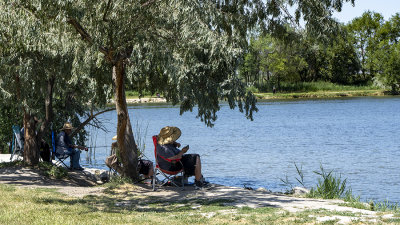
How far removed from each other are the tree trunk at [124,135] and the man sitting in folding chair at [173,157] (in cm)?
80

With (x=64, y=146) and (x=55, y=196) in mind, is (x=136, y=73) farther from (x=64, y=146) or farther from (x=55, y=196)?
(x=64, y=146)

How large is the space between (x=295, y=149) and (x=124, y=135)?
12298 millimetres

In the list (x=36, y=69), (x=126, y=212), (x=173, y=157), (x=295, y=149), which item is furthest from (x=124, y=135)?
(x=295, y=149)

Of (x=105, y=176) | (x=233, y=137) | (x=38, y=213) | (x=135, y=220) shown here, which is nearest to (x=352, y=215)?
(x=135, y=220)

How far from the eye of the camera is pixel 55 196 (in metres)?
8.62

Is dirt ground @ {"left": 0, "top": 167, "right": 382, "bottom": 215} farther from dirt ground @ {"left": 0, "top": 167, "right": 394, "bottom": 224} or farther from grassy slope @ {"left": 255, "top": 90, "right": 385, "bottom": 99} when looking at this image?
grassy slope @ {"left": 255, "top": 90, "right": 385, "bottom": 99}

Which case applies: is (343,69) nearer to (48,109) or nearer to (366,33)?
(366,33)

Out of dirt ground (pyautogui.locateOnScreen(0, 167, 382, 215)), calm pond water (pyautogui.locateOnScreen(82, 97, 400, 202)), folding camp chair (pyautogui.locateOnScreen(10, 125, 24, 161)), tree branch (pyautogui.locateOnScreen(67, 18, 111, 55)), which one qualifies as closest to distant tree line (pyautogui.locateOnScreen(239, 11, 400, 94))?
calm pond water (pyautogui.locateOnScreen(82, 97, 400, 202))

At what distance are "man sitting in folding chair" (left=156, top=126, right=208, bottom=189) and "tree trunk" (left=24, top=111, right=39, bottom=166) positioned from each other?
137 inches

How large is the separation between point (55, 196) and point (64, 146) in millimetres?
3818

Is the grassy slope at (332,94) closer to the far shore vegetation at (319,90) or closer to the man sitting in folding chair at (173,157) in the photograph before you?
the far shore vegetation at (319,90)

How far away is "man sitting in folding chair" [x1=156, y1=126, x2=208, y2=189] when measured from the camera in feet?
31.7

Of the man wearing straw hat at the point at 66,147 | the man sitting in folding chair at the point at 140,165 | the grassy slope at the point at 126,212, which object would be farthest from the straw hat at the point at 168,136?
the man wearing straw hat at the point at 66,147

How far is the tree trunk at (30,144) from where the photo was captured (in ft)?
39.3
